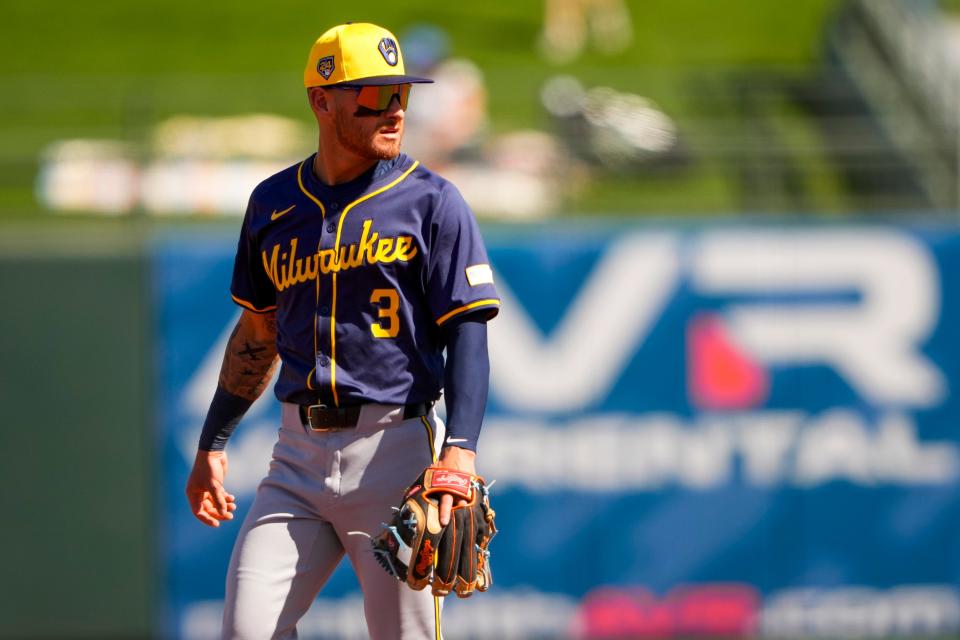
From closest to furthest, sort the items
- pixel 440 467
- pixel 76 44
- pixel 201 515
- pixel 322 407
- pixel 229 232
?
pixel 440 467 < pixel 322 407 < pixel 201 515 < pixel 229 232 < pixel 76 44

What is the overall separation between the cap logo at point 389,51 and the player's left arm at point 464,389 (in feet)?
2.31

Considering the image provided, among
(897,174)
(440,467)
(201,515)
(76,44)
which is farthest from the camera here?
(76,44)

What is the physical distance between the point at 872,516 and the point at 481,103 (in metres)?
4.15

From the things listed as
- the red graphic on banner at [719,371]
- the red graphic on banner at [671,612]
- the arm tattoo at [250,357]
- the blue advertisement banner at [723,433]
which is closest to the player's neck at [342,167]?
the arm tattoo at [250,357]

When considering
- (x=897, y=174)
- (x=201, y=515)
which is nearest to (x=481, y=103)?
(x=897, y=174)

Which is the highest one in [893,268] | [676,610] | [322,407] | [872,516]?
[322,407]

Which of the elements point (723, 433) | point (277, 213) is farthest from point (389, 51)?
point (723, 433)

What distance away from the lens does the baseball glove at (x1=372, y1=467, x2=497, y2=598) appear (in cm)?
357

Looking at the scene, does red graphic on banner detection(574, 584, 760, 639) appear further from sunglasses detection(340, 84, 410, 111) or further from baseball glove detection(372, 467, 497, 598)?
sunglasses detection(340, 84, 410, 111)

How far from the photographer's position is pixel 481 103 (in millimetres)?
10453

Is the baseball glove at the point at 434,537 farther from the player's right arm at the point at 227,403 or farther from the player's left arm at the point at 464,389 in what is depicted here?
the player's right arm at the point at 227,403

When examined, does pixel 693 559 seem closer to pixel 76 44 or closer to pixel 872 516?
pixel 872 516

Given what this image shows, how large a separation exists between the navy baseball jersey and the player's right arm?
0.80 feet

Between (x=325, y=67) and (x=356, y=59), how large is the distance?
99mm
